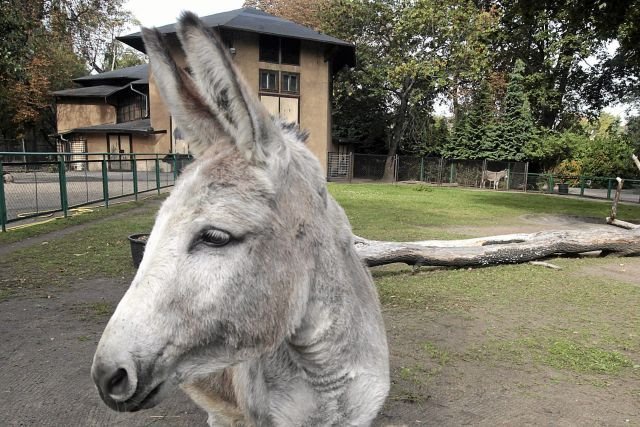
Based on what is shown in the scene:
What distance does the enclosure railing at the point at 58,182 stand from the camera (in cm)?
1030

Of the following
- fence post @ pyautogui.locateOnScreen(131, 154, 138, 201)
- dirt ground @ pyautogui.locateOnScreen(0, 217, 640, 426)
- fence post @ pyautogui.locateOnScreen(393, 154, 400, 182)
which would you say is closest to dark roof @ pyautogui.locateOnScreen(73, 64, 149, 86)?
fence post @ pyautogui.locateOnScreen(393, 154, 400, 182)

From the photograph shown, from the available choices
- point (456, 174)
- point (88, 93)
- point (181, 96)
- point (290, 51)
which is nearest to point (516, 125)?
point (456, 174)

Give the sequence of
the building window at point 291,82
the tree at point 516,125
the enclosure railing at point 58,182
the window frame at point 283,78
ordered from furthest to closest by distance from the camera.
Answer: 1. the tree at point 516,125
2. the building window at point 291,82
3. the window frame at point 283,78
4. the enclosure railing at point 58,182

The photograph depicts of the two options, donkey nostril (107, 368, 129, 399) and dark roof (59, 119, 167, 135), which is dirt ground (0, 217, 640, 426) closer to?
donkey nostril (107, 368, 129, 399)

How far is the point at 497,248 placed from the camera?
8.19 m

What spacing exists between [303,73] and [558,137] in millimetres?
19494

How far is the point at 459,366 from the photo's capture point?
14.2 ft

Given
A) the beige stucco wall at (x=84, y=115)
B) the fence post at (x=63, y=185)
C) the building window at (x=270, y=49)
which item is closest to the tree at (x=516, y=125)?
the building window at (x=270, y=49)

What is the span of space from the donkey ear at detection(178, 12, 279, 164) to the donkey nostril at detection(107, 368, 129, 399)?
75 cm

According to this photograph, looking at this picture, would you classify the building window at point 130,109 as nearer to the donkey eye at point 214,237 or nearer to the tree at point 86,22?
the tree at point 86,22

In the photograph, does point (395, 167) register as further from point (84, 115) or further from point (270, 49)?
point (84, 115)

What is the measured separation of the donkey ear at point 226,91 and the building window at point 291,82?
1193 inches

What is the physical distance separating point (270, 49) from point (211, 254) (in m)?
30.7

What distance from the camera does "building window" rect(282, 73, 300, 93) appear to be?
99.7 feet
